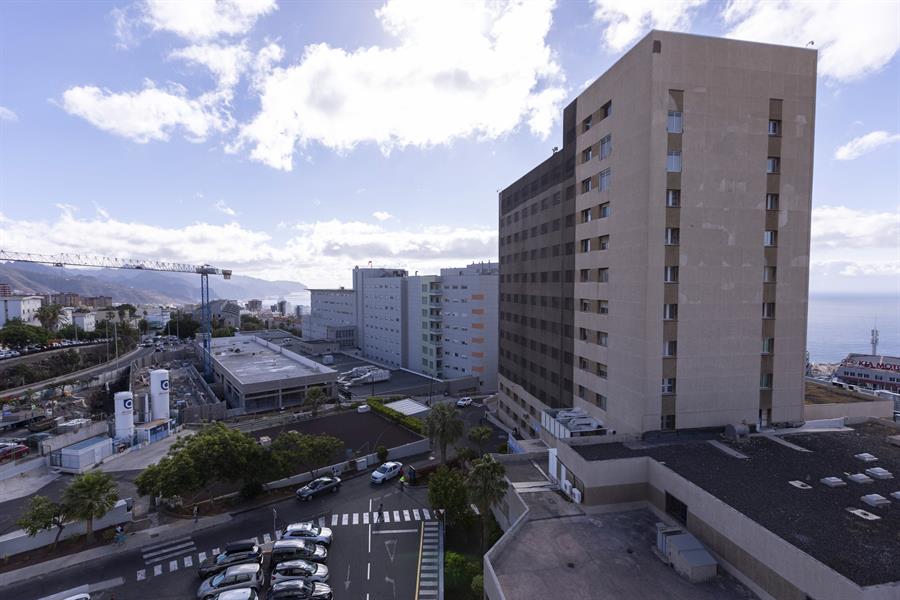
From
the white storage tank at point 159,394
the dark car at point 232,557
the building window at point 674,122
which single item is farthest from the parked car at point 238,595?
the building window at point 674,122

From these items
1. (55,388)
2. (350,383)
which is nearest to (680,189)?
(350,383)

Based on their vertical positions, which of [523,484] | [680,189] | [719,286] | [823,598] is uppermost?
[680,189]

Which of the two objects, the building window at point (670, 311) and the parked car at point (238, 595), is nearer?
the parked car at point (238, 595)

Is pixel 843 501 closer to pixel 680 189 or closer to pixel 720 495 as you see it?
pixel 720 495

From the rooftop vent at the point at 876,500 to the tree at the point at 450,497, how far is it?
2502 centimetres

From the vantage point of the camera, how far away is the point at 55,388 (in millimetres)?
82812

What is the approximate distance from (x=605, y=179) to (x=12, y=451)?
73392 millimetres

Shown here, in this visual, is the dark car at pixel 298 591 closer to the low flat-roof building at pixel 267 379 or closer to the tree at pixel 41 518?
the tree at pixel 41 518

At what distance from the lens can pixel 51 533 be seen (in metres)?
33.8

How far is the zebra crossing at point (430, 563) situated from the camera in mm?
28516

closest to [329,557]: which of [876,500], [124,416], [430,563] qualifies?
[430,563]

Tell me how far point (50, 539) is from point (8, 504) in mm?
12258

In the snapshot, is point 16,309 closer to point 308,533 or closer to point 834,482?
point 308,533

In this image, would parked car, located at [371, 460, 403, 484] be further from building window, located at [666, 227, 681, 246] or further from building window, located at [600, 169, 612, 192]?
building window, located at [600, 169, 612, 192]
